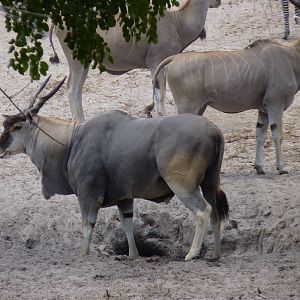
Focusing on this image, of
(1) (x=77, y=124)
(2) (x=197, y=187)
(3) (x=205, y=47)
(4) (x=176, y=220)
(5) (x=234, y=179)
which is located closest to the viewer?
(2) (x=197, y=187)

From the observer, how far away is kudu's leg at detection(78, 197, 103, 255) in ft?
24.7

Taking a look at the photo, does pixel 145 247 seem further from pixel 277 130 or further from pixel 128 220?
pixel 277 130

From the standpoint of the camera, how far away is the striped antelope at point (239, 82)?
8.99m

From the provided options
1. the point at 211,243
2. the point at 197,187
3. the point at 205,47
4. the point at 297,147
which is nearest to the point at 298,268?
the point at 197,187

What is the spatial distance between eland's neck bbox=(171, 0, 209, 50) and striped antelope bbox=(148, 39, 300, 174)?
1.36 metres

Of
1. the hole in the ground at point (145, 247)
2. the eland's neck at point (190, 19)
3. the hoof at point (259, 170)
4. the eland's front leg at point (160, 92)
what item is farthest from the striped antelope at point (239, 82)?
the eland's neck at point (190, 19)

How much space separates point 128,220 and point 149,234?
68cm

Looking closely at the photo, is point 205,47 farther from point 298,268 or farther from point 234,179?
point 298,268

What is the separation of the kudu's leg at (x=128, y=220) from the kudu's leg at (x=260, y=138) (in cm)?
175

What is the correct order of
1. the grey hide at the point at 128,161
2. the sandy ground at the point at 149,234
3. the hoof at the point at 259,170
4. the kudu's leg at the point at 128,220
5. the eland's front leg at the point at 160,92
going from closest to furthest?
1. the sandy ground at the point at 149,234
2. the grey hide at the point at 128,161
3. the kudu's leg at the point at 128,220
4. the hoof at the point at 259,170
5. the eland's front leg at the point at 160,92

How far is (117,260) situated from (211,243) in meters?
1.14

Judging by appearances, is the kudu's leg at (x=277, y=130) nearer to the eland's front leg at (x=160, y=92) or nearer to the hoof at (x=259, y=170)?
the hoof at (x=259, y=170)

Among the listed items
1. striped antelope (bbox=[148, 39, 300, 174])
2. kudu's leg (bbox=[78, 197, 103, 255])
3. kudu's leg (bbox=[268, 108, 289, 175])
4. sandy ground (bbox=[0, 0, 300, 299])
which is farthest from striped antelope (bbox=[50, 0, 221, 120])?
kudu's leg (bbox=[78, 197, 103, 255])

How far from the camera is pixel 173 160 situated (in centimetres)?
714
